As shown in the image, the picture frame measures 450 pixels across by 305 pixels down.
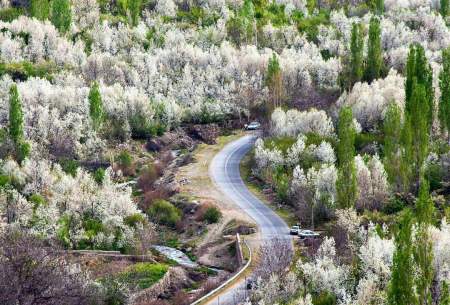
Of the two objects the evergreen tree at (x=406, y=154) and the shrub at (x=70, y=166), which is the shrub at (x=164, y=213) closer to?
the shrub at (x=70, y=166)

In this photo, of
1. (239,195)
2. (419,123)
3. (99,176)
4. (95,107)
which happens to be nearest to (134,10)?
(95,107)

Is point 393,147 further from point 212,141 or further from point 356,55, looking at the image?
point 212,141

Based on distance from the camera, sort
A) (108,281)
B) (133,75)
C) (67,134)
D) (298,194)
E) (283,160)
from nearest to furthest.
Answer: (108,281)
(298,194)
(283,160)
(67,134)
(133,75)

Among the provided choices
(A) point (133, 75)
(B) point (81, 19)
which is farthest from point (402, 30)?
(B) point (81, 19)

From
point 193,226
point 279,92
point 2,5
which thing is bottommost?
point 193,226

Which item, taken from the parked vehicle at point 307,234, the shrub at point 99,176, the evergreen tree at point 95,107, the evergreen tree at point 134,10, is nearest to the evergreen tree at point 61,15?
the evergreen tree at point 134,10

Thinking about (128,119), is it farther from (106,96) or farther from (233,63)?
(233,63)
